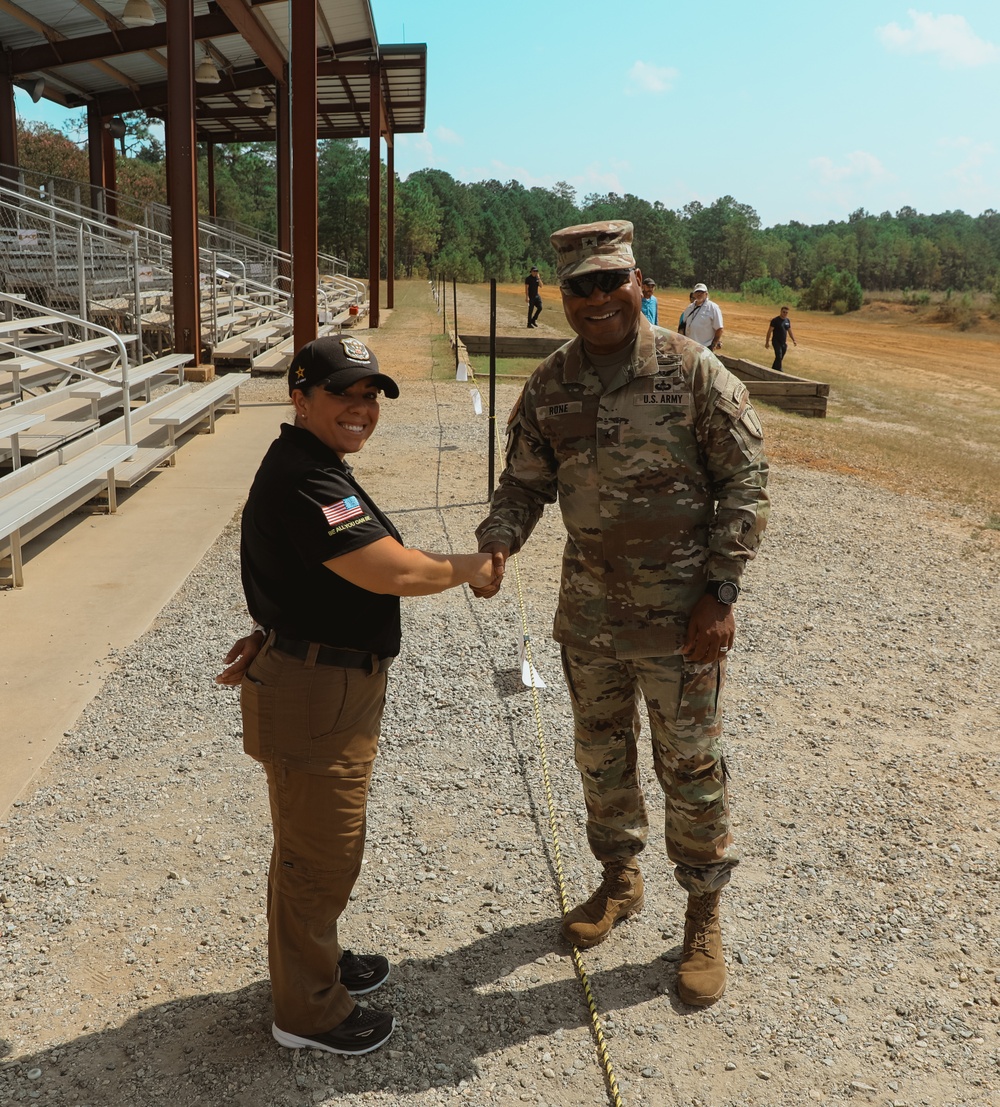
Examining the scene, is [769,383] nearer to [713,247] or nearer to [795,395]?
[795,395]

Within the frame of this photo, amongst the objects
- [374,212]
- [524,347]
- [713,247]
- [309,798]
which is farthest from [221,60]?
[713,247]

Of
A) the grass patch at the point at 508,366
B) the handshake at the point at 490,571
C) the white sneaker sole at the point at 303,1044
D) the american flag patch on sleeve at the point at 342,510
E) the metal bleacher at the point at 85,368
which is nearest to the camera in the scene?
the american flag patch on sleeve at the point at 342,510

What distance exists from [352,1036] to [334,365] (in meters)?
1.63

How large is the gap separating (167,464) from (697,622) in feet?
25.7

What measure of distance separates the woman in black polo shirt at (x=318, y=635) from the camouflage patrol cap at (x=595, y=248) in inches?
24.6

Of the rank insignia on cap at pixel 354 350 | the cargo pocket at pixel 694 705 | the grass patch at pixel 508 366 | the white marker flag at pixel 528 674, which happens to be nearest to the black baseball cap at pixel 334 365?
the rank insignia on cap at pixel 354 350

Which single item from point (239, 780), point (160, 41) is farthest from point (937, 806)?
point (160, 41)

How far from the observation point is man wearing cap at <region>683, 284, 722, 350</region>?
14.2m

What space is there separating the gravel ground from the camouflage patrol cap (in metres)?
1.94

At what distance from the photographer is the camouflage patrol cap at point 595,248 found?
2.67 meters

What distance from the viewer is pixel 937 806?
157 inches

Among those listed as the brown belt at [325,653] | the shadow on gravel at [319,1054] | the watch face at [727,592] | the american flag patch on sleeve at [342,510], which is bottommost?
the shadow on gravel at [319,1054]

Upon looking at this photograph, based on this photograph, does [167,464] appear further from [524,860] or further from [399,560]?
[399,560]

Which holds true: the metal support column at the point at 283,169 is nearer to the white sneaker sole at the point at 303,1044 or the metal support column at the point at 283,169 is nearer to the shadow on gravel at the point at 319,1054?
the shadow on gravel at the point at 319,1054
